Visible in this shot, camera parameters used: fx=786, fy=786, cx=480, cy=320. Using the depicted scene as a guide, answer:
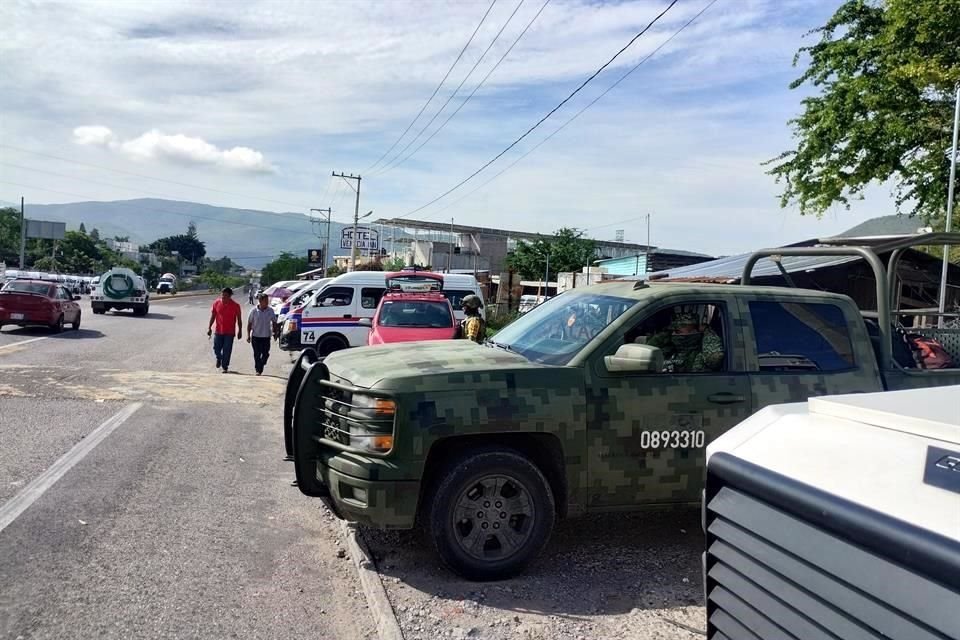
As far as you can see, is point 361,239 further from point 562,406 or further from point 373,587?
point 373,587

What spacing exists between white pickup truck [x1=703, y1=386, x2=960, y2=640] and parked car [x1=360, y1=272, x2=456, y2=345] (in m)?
11.2

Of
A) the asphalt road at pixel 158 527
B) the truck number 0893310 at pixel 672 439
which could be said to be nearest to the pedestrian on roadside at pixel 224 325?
the asphalt road at pixel 158 527

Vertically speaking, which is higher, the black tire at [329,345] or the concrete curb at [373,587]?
the black tire at [329,345]

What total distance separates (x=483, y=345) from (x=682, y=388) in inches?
61.0

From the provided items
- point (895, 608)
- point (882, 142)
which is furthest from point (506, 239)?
point (895, 608)

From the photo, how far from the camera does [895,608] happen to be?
1.73 meters

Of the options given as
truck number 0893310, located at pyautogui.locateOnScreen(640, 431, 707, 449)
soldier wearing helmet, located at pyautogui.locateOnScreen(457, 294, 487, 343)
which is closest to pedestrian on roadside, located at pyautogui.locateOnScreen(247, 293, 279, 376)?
soldier wearing helmet, located at pyautogui.locateOnScreen(457, 294, 487, 343)

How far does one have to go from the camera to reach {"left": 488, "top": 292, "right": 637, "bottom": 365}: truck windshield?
5156 millimetres

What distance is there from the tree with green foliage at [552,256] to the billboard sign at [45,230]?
58.8m

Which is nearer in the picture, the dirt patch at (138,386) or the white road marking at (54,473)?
the white road marking at (54,473)

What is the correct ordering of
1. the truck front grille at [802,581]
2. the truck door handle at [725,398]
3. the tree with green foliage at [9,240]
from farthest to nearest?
the tree with green foliage at [9,240] < the truck door handle at [725,398] < the truck front grille at [802,581]

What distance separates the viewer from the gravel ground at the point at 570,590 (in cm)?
415

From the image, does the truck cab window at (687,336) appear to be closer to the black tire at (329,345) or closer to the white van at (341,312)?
the white van at (341,312)

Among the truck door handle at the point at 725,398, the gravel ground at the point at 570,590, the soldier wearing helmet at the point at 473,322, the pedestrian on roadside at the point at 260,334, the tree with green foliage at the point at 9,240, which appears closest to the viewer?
the gravel ground at the point at 570,590
